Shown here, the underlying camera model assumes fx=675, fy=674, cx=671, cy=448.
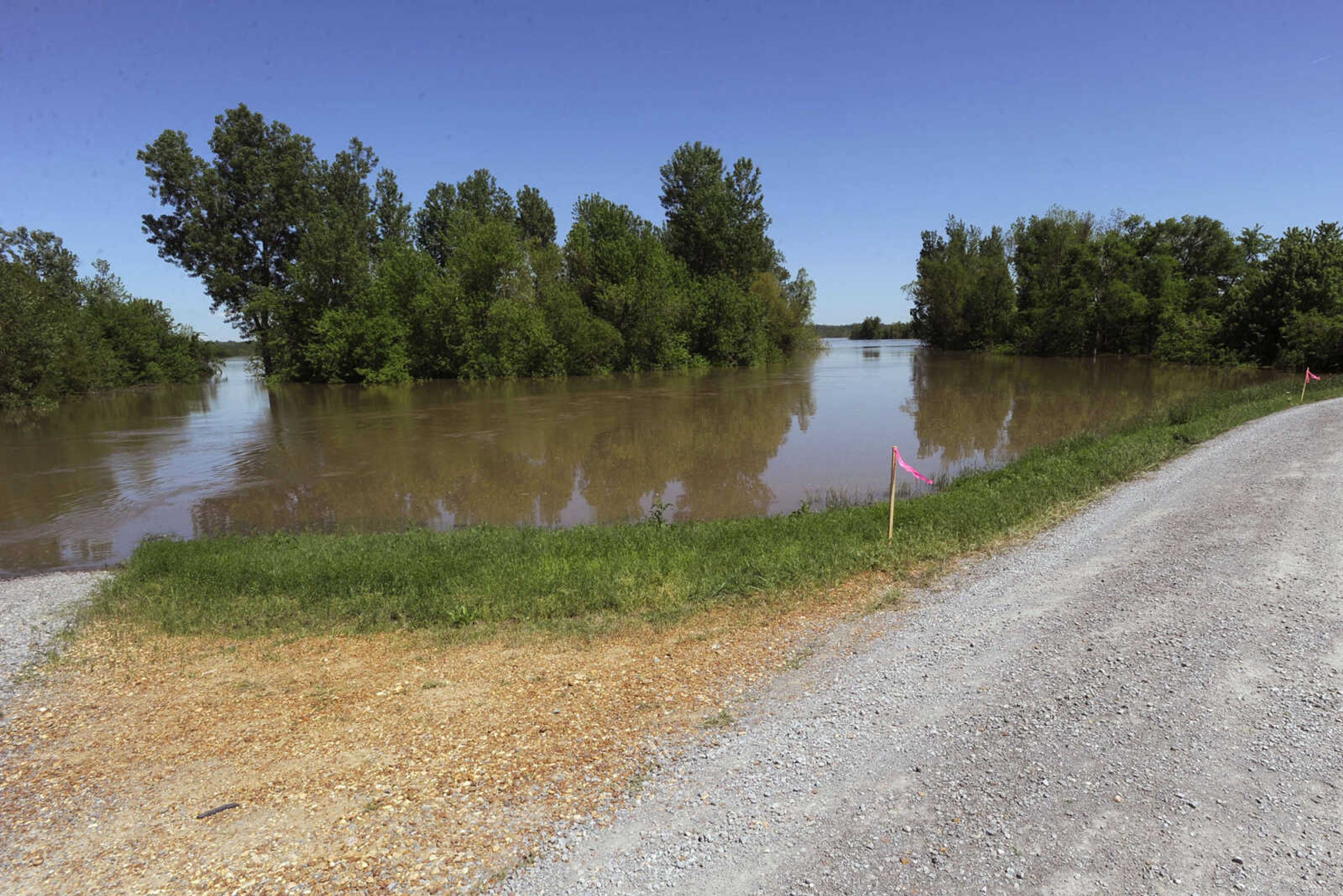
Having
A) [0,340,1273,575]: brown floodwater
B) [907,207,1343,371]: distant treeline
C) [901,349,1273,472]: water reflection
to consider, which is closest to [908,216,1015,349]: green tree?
[907,207,1343,371]: distant treeline

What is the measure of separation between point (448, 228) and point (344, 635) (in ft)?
223

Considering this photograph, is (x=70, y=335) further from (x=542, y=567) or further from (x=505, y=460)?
(x=542, y=567)

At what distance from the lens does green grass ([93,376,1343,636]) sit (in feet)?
25.7

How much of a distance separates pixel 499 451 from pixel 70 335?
37.2 metres

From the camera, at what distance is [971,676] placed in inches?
→ 218

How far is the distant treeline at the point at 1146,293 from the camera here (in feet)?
121

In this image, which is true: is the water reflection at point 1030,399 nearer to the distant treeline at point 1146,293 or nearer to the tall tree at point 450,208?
the distant treeline at point 1146,293

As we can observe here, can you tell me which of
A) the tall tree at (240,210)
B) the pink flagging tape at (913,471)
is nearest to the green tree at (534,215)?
the tall tree at (240,210)

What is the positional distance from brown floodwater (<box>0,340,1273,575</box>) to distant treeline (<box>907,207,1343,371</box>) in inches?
145

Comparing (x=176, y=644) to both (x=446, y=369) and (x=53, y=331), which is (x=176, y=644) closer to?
(x=53, y=331)

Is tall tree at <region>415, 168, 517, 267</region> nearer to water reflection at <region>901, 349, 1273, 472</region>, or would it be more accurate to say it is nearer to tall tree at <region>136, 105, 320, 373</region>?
tall tree at <region>136, 105, 320, 373</region>

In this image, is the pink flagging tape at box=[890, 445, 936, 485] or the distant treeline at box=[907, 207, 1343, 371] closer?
the pink flagging tape at box=[890, 445, 936, 485]

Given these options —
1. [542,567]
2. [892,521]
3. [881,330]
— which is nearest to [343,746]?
[542,567]

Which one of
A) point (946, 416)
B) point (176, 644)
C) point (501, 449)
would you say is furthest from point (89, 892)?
point (946, 416)
